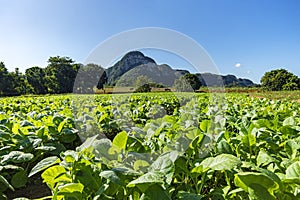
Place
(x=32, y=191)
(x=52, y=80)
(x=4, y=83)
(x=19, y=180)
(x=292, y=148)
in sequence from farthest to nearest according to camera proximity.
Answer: (x=52, y=80) < (x=4, y=83) < (x=32, y=191) < (x=19, y=180) < (x=292, y=148)

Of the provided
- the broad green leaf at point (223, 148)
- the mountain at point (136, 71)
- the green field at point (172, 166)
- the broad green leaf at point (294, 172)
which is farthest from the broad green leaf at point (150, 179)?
the mountain at point (136, 71)

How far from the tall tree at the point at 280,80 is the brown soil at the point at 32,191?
63.0 m

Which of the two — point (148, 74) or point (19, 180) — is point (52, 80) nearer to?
point (148, 74)

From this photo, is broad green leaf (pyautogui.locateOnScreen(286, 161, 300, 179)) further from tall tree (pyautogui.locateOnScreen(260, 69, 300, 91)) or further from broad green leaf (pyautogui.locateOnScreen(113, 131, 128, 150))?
tall tree (pyautogui.locateOnScreen(260, 69, 300, 91))

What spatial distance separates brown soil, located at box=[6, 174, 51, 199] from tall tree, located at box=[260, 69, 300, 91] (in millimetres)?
62954

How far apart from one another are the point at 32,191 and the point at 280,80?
7157 centimetres

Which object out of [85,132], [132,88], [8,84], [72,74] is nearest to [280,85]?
[72,74]

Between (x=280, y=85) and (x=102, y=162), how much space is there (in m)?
71.4

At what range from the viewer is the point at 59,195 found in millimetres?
1525

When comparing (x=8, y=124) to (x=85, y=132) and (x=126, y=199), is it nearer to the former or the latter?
(x=85, y=132)

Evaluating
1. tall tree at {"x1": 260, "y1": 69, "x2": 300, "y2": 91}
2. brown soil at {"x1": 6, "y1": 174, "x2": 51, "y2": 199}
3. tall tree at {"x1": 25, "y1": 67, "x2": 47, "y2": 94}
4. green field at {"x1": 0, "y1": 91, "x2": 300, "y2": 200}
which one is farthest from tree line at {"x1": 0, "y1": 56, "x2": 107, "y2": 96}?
green field at {"x1": 0, "y1": 91, "x2": 300, "y2": 200}

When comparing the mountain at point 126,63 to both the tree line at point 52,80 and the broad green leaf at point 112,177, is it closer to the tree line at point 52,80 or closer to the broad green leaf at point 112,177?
the broad green leaf at point 112,177

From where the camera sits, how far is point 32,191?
3.13 metres

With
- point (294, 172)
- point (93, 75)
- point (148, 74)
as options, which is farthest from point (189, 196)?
point (93, 75)
